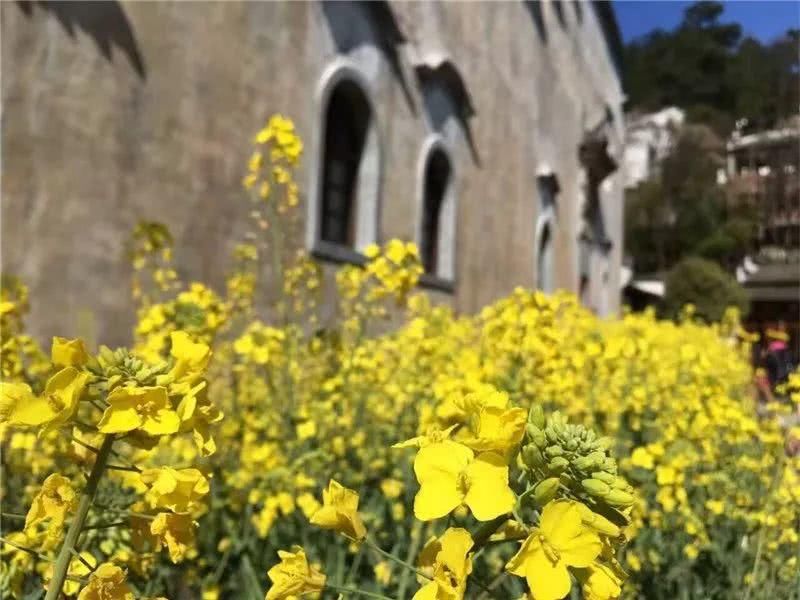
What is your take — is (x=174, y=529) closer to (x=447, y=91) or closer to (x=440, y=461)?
(x=440, y=461)

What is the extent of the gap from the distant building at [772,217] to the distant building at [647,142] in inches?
308

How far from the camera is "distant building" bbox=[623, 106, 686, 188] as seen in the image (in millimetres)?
26297

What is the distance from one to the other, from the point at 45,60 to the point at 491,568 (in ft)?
12.7

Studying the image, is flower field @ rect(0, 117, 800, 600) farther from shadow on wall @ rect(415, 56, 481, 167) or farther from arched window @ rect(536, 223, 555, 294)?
arched window @ rect(536, 223, 555, 294)

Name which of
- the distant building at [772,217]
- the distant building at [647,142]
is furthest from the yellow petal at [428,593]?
the distant building at [647,142]

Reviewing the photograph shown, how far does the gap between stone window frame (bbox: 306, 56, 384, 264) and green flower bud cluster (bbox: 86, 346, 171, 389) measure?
5512 millimetres

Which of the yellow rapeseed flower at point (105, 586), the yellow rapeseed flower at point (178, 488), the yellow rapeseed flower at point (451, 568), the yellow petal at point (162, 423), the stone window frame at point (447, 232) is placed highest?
the stone window frame at point (447, 232)

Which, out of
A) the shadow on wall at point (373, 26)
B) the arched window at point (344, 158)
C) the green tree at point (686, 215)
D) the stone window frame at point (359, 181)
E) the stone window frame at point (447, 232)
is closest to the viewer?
the stone window frame at point (359, 181)

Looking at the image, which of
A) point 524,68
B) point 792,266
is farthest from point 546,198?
point 792,266

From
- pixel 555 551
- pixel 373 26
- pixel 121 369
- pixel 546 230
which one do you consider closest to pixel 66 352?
pixel 121 369

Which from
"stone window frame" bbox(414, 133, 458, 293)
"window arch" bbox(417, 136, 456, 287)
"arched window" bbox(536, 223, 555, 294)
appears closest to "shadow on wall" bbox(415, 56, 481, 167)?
"stone window frame" bbox(414, 133, 458, 293)

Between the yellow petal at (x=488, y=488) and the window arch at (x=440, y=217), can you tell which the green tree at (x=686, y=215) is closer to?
the window arch at (x=440, y=217)

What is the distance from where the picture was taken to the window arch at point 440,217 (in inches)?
386

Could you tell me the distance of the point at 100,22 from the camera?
492 cm
